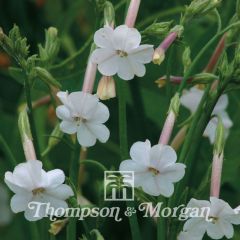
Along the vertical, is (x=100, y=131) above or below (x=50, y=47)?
below

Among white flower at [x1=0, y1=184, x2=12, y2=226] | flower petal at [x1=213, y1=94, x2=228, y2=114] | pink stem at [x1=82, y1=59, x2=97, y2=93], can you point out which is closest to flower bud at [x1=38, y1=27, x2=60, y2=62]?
pink stem at [x1=82, y1=59, x2=97, y2=93]

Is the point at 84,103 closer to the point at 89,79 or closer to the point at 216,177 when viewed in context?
the point at 89,79

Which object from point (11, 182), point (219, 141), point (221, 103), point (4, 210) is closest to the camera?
point (11, 182)

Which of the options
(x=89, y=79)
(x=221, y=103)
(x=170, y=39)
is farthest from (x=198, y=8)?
(x=221, y=103)

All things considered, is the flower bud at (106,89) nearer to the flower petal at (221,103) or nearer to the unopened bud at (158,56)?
the unopened bud at (158,56)

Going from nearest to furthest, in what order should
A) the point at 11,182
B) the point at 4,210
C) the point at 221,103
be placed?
1. the point at 11,182
2. the point at 221,103
3. the point at 4,210

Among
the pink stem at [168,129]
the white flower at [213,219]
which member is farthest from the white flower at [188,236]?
the pink stem at [168,129]
